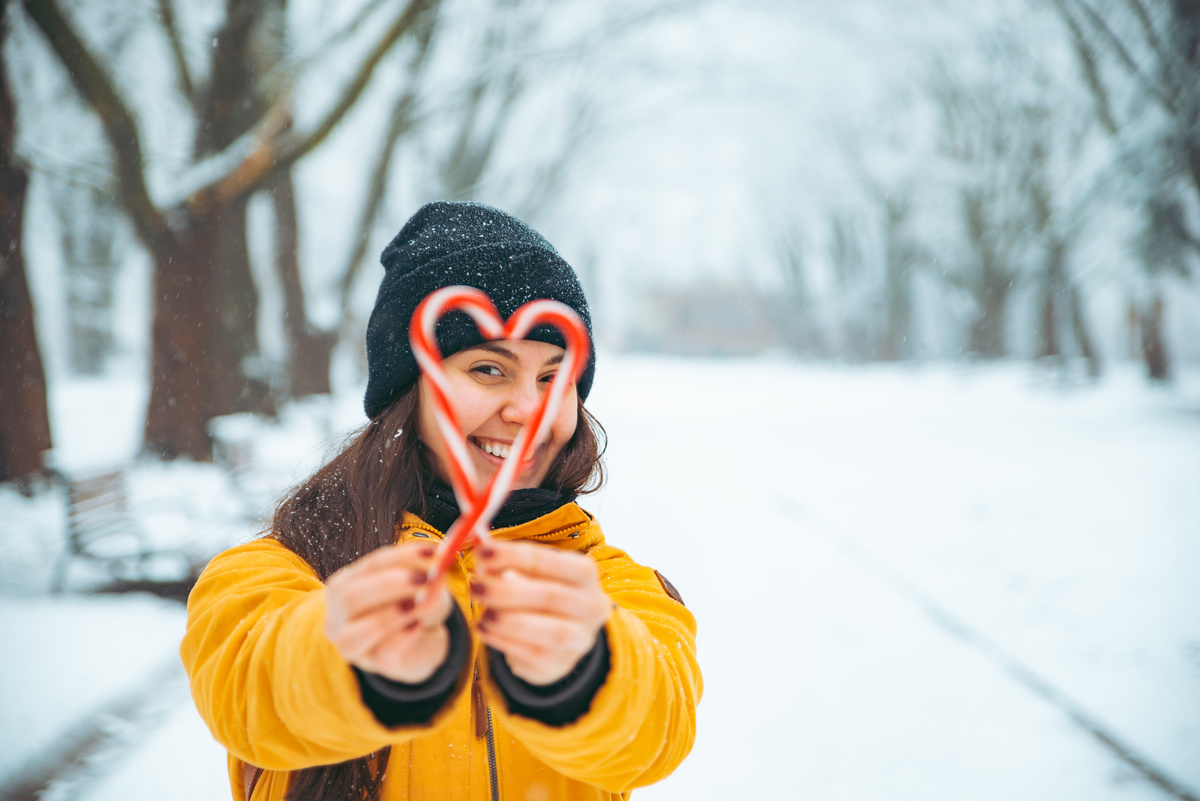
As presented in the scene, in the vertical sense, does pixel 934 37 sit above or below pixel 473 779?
above

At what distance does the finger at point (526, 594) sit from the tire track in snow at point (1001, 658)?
3.57 metres

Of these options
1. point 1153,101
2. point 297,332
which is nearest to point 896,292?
point 1153,101

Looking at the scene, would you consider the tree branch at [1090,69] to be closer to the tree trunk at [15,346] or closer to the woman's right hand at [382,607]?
the tree trunk at [15,346]

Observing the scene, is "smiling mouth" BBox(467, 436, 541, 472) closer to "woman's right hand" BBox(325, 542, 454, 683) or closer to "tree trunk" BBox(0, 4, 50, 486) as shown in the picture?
"woman's right hand" BBox(325, 542, 454, 683)

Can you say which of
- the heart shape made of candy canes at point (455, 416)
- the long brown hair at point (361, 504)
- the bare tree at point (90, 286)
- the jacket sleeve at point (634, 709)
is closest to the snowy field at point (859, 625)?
the long brown hair at point (361, 504)

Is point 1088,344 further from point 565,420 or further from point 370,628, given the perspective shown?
point 370,628

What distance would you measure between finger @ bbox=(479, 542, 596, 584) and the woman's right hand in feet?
0.22

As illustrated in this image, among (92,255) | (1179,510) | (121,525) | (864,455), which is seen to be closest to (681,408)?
(864,455)

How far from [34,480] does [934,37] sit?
1831 centimetres

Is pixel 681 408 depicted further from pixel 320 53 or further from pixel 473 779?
pixel 473 779

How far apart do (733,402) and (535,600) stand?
2055 centimetres

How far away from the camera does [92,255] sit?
1097 inches

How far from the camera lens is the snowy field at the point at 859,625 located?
127 inches

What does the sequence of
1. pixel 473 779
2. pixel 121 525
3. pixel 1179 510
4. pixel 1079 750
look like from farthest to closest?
pixel 1179 510, pixel 121 525, pixel 1079 750, pixel 473 779
